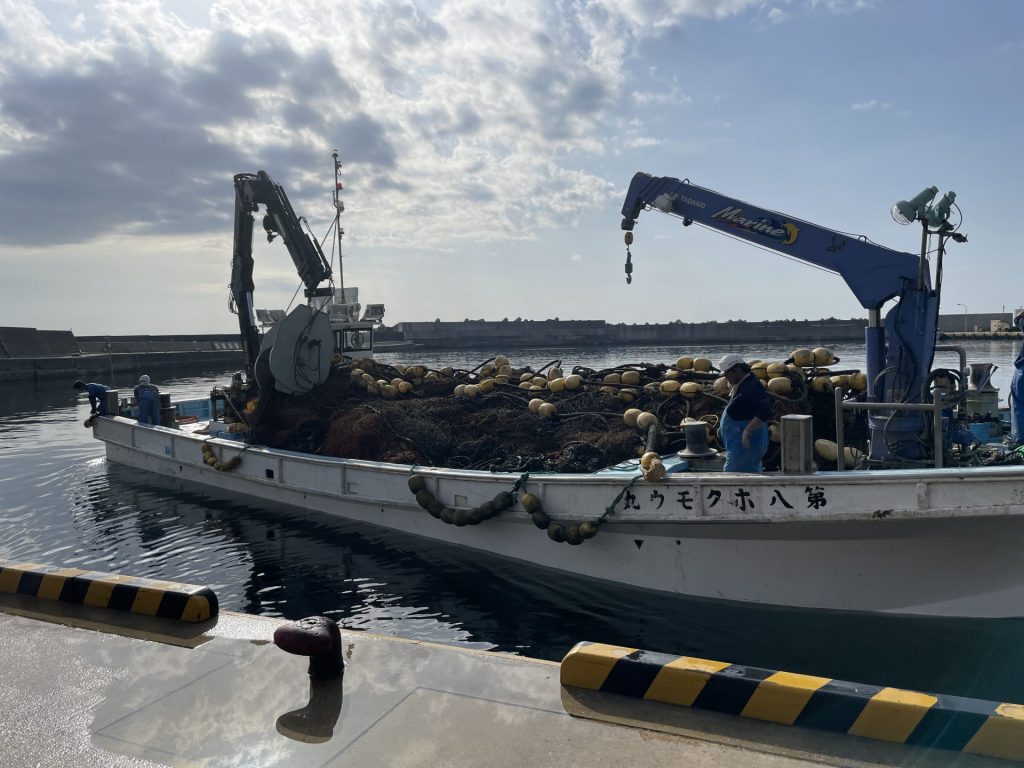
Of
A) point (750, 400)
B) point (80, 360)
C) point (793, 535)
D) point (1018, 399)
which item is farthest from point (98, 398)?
point (80, 360)

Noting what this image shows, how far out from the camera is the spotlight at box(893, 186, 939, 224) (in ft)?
24.2

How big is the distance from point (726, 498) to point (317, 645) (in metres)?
3.68

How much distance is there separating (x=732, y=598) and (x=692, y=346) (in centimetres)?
6987

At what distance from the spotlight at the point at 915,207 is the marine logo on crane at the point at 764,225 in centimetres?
103

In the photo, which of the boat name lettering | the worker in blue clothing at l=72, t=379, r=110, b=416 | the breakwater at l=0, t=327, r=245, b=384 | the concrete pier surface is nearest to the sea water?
the boat name lettering

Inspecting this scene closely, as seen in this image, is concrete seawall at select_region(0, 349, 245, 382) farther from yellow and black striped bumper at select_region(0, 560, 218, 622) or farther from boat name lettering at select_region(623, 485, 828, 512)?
boat name lettering at select_region(623, 485, 828, 512)

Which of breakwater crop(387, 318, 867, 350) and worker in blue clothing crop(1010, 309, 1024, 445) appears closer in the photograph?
worker in blue clothing crop(1010, 309, 1024, 445)

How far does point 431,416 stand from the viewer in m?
10.2

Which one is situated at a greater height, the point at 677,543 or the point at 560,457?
the point at 560,457

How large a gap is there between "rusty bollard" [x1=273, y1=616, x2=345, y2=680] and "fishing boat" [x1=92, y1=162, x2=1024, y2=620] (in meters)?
3.11

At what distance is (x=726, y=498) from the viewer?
6367 millimetres

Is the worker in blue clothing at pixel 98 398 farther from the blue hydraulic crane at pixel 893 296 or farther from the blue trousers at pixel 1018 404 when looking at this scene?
the blue trousers at pixel 1018 404

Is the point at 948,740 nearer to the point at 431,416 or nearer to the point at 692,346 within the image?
the point at 431,416

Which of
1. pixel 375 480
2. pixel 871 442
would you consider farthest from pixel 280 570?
pixel 871 442
